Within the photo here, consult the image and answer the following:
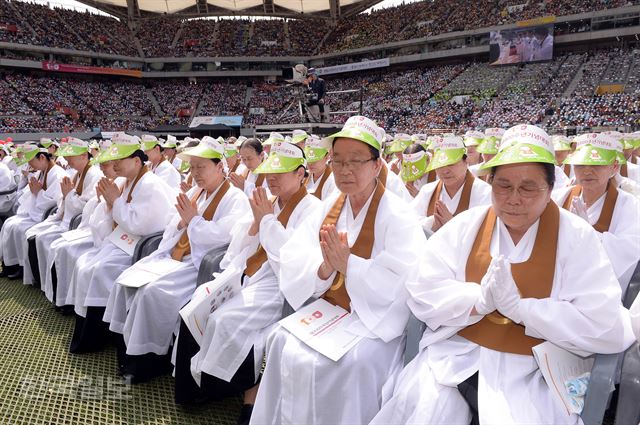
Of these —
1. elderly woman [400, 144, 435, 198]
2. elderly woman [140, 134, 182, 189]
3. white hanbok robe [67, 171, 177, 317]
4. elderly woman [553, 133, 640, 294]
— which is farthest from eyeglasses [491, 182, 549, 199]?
elderly woman [140, 134, 182, 189]

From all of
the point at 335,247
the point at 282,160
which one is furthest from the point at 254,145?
the point at 335,247

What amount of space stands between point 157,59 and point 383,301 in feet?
167

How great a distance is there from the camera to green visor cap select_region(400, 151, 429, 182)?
555 cm

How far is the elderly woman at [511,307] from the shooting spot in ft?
6.81

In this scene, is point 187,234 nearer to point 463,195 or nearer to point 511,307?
point 463,195

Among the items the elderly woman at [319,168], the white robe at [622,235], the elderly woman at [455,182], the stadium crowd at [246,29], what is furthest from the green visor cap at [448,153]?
the stadium crowd at [246,29]

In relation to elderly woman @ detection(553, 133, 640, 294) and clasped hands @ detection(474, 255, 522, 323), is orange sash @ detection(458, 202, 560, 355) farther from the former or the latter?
elderly woman @ detection(553, 133, 640, 294)

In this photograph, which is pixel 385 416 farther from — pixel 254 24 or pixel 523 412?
pixel 254 24

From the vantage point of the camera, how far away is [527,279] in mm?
2260

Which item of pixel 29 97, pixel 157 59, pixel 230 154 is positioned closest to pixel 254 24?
pixel 157 59

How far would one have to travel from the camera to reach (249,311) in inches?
126

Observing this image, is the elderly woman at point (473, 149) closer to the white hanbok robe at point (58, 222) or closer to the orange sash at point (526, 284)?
the orange sash at point (526, 284)

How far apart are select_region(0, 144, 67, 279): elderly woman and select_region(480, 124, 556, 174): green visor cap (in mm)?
6029

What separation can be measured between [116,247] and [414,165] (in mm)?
3566
